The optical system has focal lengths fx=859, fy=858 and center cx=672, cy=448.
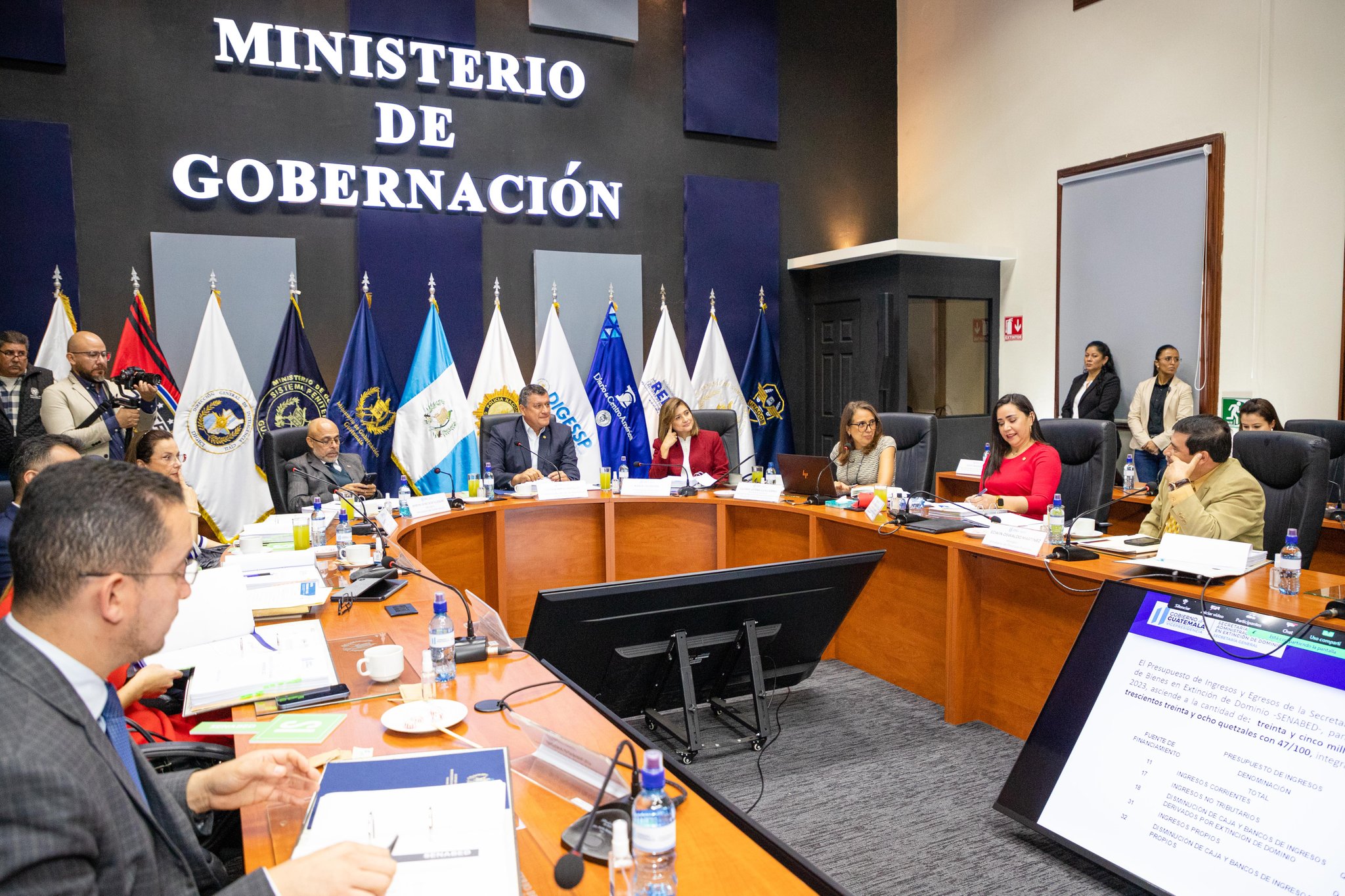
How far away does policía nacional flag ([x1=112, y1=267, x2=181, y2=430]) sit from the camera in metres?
5.02

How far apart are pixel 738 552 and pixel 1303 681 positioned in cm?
285

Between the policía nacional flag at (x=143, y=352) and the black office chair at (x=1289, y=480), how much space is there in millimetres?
5489

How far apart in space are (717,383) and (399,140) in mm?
2867

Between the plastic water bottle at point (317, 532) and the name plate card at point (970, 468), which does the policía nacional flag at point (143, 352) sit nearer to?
the plastic water bottle at point (317, 532)

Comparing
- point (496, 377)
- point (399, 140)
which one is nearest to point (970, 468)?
point (496, 377)

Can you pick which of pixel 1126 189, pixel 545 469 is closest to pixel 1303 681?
pixel 545 469

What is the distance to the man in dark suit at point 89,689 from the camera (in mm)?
851

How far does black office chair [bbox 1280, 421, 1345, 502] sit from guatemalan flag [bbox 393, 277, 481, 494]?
15.7ft

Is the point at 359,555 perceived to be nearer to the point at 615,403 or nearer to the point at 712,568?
the point at 712,568

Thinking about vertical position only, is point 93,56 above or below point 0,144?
above

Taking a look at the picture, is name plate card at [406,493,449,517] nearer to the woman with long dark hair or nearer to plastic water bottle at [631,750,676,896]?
plastic water bottle at [631,750,676,896]

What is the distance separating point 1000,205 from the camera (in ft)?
22.5

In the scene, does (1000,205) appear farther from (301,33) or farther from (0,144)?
(0,144)

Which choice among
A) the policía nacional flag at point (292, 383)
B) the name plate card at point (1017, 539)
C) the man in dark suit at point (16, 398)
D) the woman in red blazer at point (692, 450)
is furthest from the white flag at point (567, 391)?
the name plate card at point (1017, 539)
